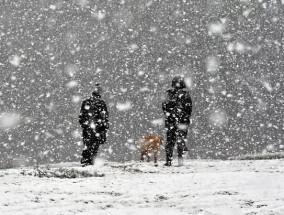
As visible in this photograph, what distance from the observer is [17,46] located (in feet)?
→ 169

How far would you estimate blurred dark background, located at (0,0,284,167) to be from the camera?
144ft

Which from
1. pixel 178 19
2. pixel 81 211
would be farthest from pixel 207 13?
pixel 81 211

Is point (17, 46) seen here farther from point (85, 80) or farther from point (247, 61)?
point (247, 61)

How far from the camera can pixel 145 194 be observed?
27.1 ft

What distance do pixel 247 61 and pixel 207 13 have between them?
8155 millimetres

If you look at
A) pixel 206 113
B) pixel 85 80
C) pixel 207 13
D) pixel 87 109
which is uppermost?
pixel 207 13

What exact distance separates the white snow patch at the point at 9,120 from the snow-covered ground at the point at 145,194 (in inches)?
1425

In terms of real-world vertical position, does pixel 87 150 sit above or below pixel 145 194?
above

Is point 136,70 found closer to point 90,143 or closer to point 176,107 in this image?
point 90,143

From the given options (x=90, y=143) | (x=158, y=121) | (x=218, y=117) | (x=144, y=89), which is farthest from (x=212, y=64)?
(x=90, y=143)

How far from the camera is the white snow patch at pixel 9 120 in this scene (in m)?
45.6

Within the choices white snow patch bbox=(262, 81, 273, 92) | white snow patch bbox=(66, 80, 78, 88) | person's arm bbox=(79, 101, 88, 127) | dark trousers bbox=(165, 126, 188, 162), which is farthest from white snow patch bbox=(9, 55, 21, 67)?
dark trousers bbox=(165, 126, 188, 162)

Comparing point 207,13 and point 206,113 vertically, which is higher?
point 207,13

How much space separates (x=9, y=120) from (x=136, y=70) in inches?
443
